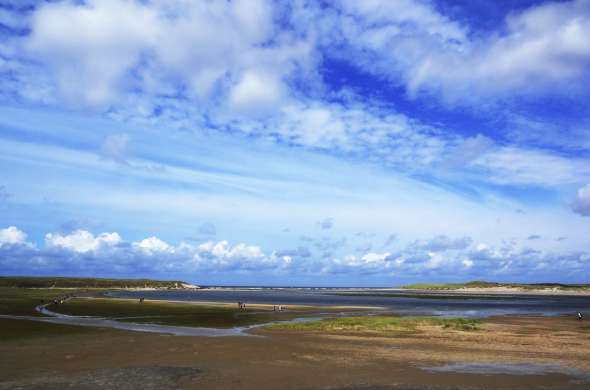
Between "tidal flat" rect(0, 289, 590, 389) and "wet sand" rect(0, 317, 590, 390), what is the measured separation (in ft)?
0.16

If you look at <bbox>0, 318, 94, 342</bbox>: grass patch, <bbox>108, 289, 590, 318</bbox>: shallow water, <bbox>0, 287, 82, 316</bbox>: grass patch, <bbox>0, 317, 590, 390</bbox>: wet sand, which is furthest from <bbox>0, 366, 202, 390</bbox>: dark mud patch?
<bbox>108, 289, 590, 318</bbox>: shallow water

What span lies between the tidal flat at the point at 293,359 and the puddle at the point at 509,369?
0.19 ft

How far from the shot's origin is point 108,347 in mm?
30094

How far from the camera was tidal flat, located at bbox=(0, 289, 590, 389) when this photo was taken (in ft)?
67.5

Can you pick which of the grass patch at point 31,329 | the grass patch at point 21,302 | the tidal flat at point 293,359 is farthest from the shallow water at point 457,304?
the grass patch at point 31,329

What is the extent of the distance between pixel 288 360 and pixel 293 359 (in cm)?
44

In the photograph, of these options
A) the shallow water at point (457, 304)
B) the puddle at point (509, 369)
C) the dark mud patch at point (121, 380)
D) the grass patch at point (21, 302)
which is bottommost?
the shallow water at point (457, 304)

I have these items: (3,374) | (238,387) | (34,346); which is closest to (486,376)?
(238,387)

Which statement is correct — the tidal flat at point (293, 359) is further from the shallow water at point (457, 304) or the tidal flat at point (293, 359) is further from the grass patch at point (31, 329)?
the shallow water at point (457, 304)

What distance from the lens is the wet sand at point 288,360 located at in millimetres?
20469

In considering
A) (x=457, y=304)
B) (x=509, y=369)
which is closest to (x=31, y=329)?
(x=509, y=369)

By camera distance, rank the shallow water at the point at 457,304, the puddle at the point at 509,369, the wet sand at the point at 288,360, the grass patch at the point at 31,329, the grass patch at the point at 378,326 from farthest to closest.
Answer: the shallow water at the point at 457,304 < the grass patch at the point at 378,326 < the grass patch at the point at 31,329 < the puddle at the point at 509,369 < the wet sand at the point at 288,360

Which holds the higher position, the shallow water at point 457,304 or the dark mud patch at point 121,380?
the dark mud patch at point 121,380

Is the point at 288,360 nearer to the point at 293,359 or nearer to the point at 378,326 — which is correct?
the point at 293,359
